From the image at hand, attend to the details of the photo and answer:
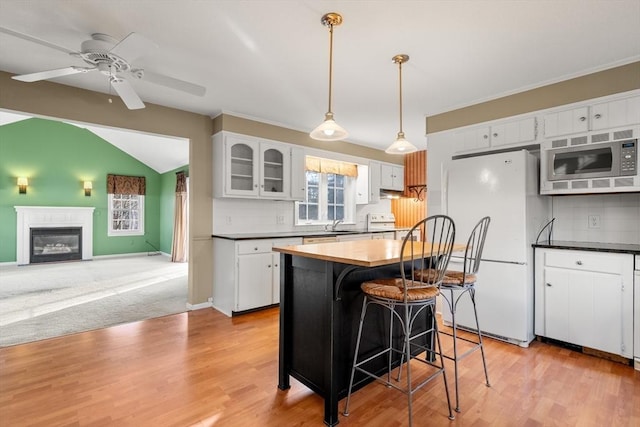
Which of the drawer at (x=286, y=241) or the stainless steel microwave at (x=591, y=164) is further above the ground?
the stainless steel microwave at (x=591, y=164)

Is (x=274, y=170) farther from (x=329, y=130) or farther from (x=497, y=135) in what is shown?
(x=497, y=135)

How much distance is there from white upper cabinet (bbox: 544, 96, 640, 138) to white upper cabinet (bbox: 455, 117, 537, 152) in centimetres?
14

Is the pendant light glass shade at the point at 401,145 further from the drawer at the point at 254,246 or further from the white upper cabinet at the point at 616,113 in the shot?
the drawer at the point at 254,246

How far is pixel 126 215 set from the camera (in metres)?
8.59

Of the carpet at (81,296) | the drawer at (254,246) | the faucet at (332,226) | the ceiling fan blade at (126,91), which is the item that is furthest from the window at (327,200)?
the ceiling fan blade at (126,91)

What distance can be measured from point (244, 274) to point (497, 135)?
3.03 m

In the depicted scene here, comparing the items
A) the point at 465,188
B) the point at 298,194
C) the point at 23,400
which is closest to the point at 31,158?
the point at 298,194

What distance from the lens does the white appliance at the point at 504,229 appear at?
2.74m

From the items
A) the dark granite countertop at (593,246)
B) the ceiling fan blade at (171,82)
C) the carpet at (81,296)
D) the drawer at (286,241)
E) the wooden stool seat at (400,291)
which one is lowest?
the carpet at (81,296)

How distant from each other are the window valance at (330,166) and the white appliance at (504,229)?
2394mm

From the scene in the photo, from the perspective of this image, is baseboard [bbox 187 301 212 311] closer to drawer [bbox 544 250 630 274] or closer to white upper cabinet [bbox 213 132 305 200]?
white upper cabinet [bbox 213 132 305 200]

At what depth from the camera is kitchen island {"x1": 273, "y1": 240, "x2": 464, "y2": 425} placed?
1.76 metres

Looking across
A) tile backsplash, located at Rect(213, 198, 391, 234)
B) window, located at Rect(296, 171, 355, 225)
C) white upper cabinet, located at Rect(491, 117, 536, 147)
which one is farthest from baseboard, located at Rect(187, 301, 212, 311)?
white upper cabinet, located at Rect(491, 117, 536, 147)

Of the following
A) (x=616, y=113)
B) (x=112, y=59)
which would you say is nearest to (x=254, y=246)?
(x=112, y=59)
